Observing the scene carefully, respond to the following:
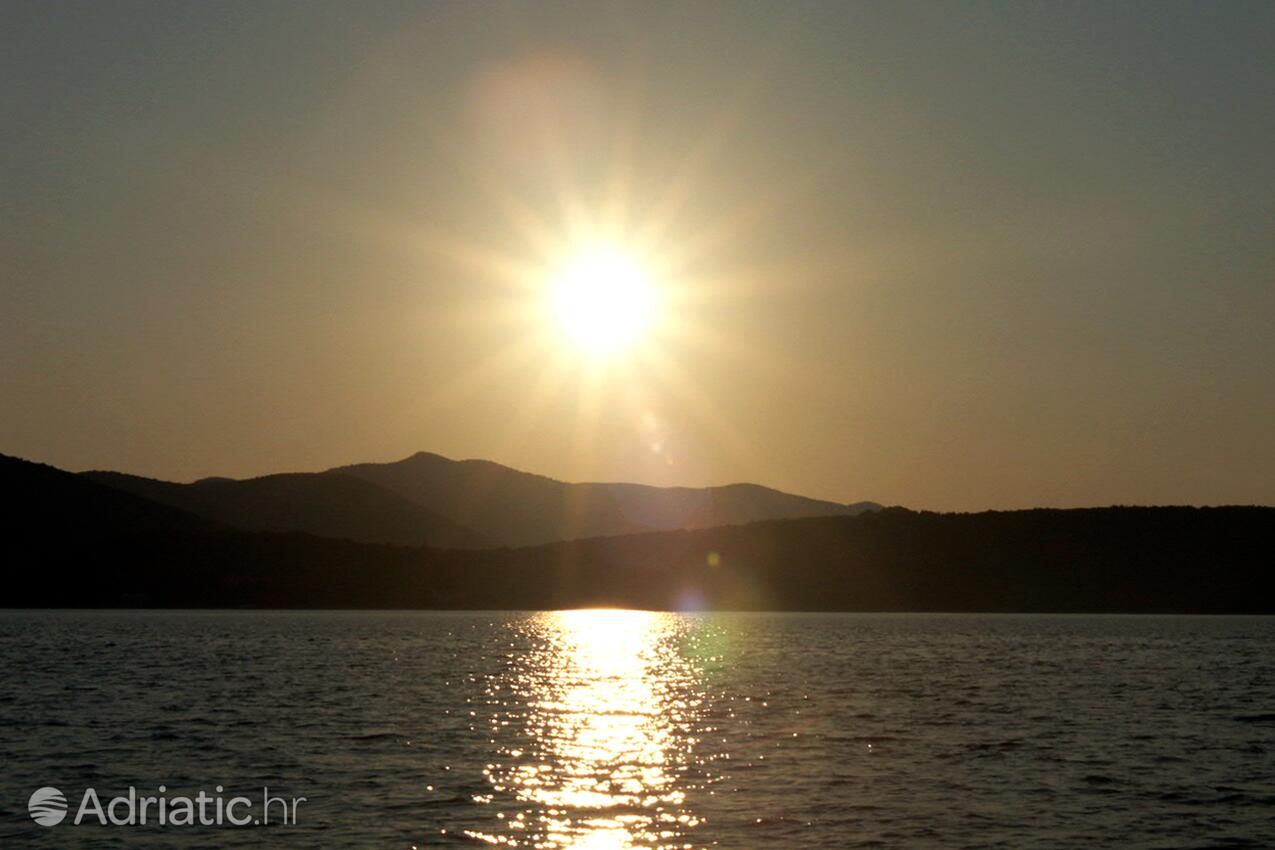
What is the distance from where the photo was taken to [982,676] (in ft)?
343

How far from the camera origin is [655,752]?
2164 inches

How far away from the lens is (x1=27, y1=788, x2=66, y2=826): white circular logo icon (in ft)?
128

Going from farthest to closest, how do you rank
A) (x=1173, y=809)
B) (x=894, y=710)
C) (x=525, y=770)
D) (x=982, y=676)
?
(x=982, y=676) < (x=894, y=710) < (x=525, y=770) < (x=1173, y=809)

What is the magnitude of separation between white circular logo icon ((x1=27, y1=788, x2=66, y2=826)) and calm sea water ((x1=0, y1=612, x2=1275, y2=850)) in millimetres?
408

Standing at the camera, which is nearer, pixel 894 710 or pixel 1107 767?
pixel 1107 767

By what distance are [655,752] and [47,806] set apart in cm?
2278

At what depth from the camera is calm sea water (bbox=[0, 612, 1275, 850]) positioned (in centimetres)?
3919

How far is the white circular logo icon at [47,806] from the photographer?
39134mm

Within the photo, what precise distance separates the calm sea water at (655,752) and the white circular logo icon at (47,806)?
0.41 metres

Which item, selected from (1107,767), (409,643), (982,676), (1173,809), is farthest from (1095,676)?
(409,643)

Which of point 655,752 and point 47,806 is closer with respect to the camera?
point 47,806

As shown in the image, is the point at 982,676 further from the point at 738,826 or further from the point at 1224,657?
the point at 738,826

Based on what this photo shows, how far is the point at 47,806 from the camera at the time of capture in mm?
41094

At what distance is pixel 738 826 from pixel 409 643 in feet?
415
